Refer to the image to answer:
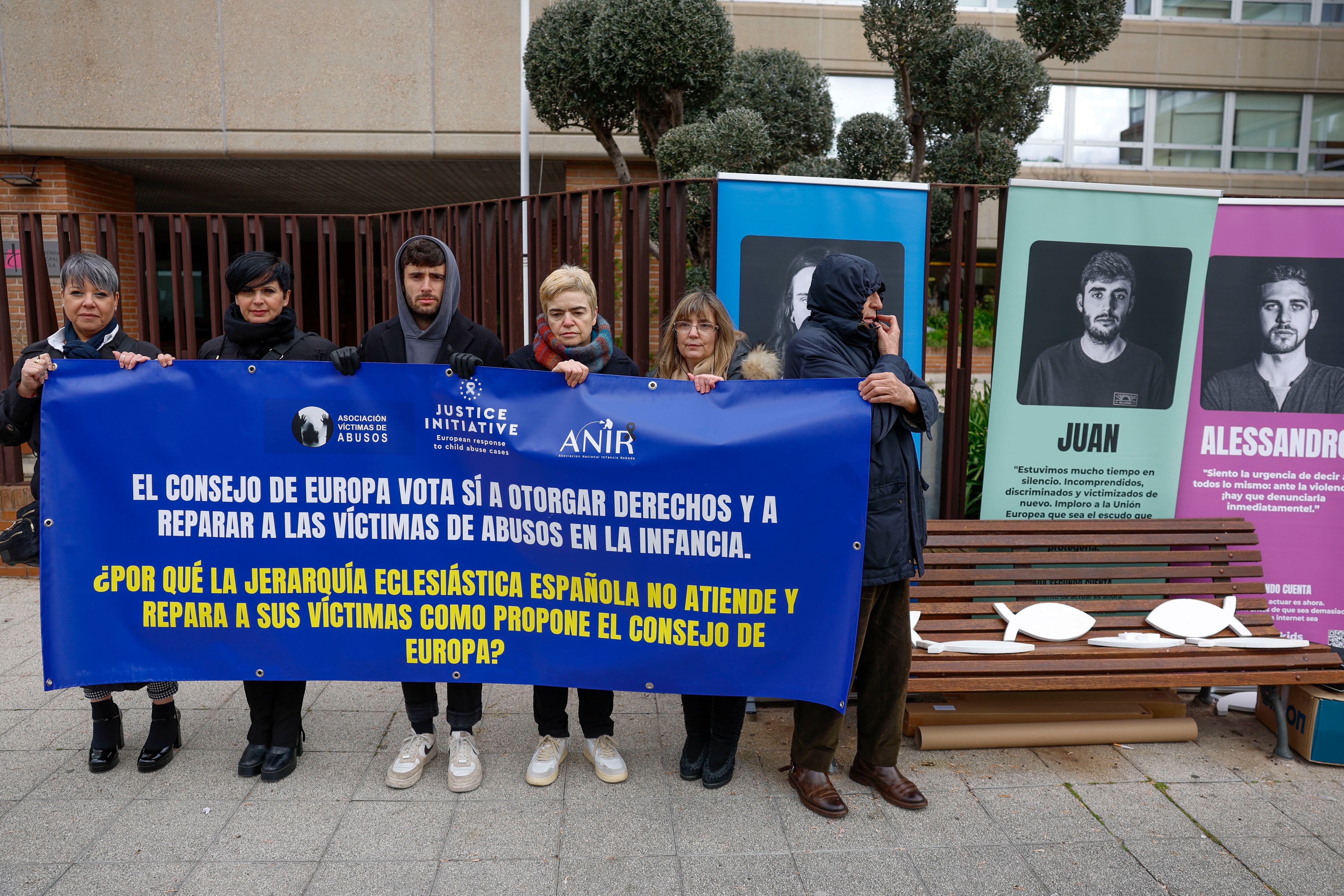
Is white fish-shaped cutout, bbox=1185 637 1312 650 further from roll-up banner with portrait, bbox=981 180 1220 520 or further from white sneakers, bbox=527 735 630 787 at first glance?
white sneakers, bbox=527 735 630 787

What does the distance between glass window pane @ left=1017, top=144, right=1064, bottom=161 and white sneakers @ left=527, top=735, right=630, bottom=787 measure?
14504 mm

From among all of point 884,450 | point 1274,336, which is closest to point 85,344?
point 884,450

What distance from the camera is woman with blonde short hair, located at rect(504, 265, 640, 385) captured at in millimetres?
3148

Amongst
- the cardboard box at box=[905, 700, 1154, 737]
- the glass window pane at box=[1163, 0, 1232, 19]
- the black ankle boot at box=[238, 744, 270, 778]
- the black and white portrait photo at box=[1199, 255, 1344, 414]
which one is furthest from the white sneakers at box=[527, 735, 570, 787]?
the glass window pane at box=[1163, 0, 1232, 19]

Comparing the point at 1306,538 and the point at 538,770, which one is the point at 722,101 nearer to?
the point at 1306,538

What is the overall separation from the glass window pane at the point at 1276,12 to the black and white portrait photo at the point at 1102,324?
1495cm

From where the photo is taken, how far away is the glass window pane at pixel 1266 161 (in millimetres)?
15938

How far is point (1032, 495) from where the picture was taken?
4.37 m

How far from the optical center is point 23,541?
10.8 ft

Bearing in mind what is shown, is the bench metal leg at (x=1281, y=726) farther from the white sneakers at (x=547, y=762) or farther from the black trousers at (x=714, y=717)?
the white sneakers at (x=547, y=762)

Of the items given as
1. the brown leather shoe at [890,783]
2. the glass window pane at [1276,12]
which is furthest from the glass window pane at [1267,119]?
the brown leather shoe at [890,783]

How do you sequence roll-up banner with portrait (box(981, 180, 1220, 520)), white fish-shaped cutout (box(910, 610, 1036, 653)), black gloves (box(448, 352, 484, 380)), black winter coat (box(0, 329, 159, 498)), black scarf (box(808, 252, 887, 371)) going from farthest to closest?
1. roll-up banner with portrait (box(981, 180, 1220, 520))
2. white fish-shaped cutout (box(910, 610, 1036, 653))
3. black winter coat (box(0, 329, 159, 498))
4. black gloves (box(448, 352, 484, 380))
5. black scarf (box(808, 252, 887, 371))

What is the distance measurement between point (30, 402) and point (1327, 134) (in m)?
19.9

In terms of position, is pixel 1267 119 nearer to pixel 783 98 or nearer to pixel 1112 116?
pixel 1112 116
